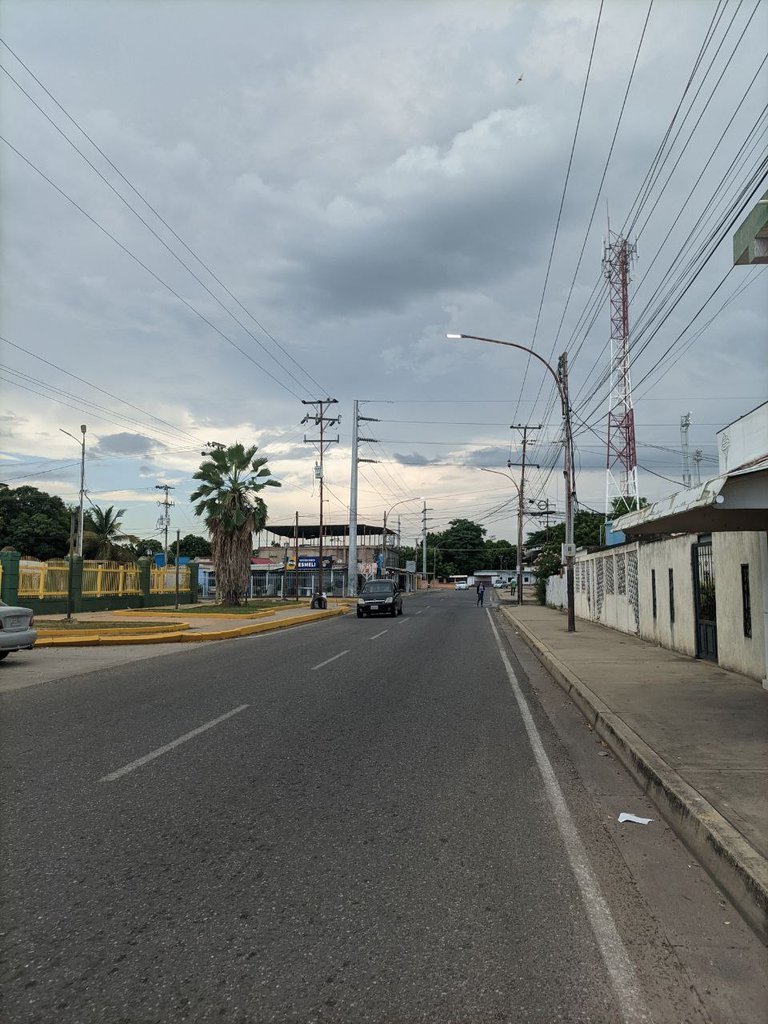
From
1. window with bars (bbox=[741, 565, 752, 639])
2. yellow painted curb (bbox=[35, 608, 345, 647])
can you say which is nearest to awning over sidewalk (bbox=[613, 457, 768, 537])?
window with bars (bbox=[741, 565, 752, 639])

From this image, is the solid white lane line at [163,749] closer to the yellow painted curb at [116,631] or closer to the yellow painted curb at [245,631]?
the yellow painted curb at [116,631]

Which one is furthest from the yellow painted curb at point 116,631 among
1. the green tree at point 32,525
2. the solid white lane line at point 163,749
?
the green tree at point 32,525

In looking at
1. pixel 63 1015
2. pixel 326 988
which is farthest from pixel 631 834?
pixel 63 1015

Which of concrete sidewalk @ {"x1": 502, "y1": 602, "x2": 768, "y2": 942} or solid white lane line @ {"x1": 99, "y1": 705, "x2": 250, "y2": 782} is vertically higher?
concrete sidewalk @ {"x1": 502, "y1": 602, "x2": 768, "y2": 942}

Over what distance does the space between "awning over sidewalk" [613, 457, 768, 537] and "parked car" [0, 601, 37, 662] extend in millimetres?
11258

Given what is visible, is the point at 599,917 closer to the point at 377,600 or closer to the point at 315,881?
the point at 315,881

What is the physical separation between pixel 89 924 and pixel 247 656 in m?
12.2

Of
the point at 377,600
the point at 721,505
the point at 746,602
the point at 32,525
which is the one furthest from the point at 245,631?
the point at 32,525

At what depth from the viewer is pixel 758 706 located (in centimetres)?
884

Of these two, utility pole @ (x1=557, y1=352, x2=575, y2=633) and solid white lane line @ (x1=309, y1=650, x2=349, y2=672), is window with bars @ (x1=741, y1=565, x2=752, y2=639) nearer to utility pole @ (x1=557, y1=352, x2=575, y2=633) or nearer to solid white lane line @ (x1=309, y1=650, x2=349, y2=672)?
solid white lane line @ (x1=309, y1=650, x2=349, y2=672)

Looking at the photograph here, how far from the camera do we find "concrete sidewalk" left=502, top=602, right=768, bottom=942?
14.1 feet

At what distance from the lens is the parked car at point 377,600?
107ft

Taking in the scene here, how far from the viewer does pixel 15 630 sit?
1401cm

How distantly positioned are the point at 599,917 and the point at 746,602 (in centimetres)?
897
